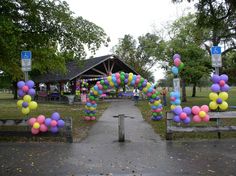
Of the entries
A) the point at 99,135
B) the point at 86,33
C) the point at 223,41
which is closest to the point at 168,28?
the point at 223,41

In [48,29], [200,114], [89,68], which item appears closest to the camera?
[200,114]

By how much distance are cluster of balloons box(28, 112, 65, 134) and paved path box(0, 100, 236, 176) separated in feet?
1.54

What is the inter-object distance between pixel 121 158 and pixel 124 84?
9488 millimetres

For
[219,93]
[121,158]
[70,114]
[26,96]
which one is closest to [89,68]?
[70,114]

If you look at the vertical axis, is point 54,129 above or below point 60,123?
below

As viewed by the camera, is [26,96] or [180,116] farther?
[26,96]

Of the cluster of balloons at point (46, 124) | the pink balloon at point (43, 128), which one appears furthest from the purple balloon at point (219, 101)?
the pink balloon at point (43, 128)

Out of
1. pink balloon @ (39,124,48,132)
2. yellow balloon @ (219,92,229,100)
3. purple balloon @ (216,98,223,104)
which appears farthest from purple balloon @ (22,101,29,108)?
yellow balloon @ (219,92,229,100)

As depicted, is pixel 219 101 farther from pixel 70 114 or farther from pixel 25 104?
pixel 70 114

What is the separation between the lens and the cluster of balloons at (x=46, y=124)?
975 cm

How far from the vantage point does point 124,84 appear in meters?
17.1

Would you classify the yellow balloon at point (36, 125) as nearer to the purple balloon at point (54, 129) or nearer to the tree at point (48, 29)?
the purple balloon at point (54, 129)

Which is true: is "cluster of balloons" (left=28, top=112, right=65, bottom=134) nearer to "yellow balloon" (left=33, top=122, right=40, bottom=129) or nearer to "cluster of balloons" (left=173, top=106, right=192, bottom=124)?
"yellow balloon" (left=33, top=122, right=40, bottom=129)

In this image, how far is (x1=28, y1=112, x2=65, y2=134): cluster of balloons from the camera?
975 centimetres
